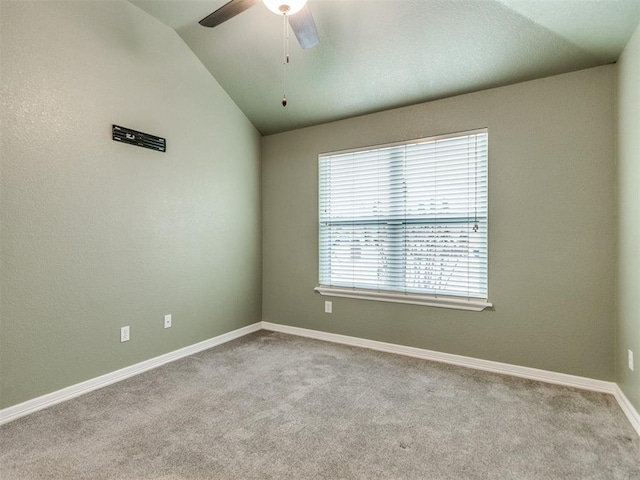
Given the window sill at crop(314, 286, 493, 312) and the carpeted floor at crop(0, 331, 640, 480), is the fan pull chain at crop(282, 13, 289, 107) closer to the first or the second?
the window sill at crop(314, 286, 493, 312)

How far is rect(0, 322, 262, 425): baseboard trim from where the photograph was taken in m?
2.14

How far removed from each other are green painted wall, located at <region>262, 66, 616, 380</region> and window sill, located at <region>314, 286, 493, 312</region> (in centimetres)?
7

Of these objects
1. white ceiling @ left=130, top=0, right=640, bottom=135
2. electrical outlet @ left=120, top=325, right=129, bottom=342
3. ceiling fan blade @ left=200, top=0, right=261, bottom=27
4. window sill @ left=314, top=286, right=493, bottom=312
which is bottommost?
electrical outlet @ left=120, top=325, right=129, bottom=342

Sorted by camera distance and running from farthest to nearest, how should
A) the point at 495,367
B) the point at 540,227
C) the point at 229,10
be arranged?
the point at 495,367
the point at 540,227
the point at 229,10

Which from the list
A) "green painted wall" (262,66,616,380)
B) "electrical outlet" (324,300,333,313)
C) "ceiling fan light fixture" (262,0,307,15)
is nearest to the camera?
"ceiling fan light fixture" (262,0,307,15)

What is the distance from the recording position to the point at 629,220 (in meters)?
2.20

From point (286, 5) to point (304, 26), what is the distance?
20 cm

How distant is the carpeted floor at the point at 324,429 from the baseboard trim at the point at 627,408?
5cm

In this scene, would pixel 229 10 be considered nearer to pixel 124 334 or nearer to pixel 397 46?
pixel 397 46

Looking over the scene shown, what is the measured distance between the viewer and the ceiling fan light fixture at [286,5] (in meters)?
1.88

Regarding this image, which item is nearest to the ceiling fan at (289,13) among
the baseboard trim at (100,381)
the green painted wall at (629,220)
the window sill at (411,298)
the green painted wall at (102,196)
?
the green painted wall at (102,196)

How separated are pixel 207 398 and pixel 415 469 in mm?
1459

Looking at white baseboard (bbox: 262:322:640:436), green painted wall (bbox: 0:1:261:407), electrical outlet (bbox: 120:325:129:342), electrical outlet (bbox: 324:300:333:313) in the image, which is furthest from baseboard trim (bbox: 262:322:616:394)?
electrical outlet (bbox: 120:325:129:342)

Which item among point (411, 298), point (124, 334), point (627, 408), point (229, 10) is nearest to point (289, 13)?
point (229, 10)
